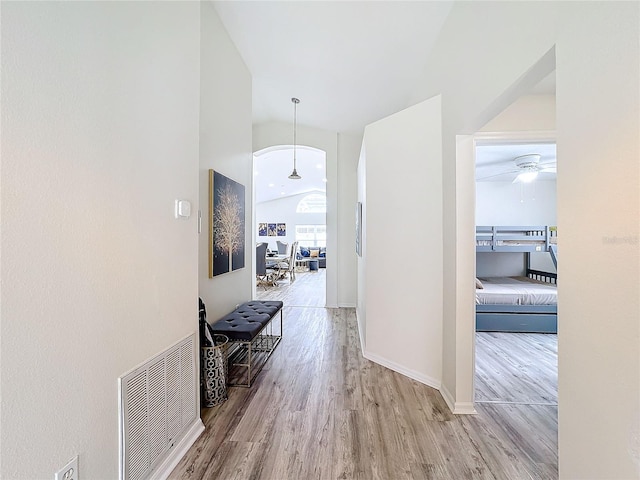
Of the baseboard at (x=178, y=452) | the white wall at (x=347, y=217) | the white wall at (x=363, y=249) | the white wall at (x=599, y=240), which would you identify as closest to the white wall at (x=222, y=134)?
the baseboard at (x=178, y=452)

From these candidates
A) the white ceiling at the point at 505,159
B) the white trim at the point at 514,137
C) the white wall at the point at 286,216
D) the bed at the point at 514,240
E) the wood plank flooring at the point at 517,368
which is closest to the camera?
the white trim at the point at 514,137

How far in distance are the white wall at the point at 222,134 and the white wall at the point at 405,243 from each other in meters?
1.49

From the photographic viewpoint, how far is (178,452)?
1.62 meters

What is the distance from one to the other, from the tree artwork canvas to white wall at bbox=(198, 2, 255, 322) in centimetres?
6

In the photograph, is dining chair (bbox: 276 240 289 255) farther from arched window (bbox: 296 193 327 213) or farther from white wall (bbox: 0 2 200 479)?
white wall (bbox: 0 2 200 479)

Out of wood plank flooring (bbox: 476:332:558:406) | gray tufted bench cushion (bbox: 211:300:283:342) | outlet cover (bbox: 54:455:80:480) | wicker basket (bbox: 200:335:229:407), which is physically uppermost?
gray tufted bench cushion (bbox: 211:300:283:342)

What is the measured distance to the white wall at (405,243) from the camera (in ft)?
8.13

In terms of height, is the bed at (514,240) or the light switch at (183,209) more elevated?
the light switch at (183,209)

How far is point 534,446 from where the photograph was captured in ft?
5.83

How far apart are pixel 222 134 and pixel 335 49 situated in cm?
154

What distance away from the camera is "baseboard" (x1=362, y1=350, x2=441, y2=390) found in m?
2.46

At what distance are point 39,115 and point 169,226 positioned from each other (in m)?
0.76

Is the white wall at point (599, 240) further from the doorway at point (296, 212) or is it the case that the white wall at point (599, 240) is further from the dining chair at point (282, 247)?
the dining chair at point (282, 247)

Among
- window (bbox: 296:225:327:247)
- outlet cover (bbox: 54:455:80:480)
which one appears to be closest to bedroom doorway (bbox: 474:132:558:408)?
outlet cover (bbox: 54:455:80:480)
